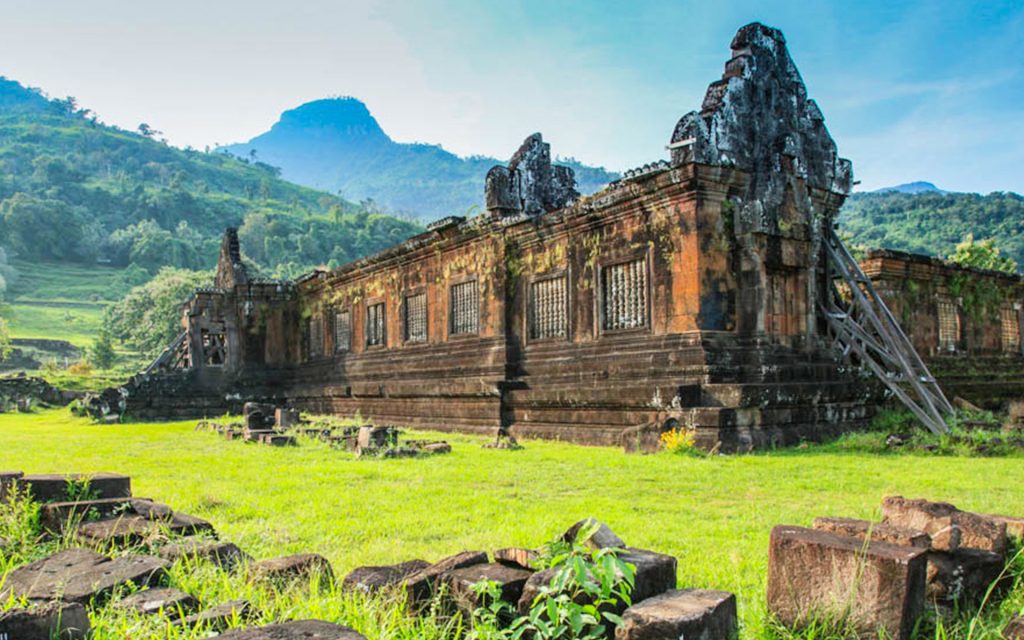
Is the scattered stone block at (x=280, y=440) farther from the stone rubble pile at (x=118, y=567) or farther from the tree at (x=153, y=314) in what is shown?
the tree at (x=153, y=314)

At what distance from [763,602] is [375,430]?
901 cm

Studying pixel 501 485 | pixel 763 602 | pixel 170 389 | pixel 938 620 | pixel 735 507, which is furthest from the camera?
pixel 170 389

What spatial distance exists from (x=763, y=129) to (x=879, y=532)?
1107 cm

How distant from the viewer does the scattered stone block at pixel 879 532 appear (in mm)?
3531

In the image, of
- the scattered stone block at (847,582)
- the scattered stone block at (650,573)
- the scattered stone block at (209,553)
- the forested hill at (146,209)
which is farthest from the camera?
the forested hill at (146,209)

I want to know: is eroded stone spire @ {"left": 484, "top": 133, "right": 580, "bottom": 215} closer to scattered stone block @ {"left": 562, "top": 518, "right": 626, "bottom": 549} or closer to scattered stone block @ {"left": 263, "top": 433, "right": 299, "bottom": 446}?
scattered stone block @ {"left": 263, "top": 433, "right": 299, "bottom": 446}

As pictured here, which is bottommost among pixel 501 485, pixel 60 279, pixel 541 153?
pixel 501 485

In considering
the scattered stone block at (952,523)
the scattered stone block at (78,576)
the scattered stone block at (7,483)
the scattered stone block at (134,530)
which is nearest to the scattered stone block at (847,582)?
the scattered stone block at (952,523)

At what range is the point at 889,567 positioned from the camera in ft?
10.3

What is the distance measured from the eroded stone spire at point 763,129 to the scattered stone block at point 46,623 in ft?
34.9

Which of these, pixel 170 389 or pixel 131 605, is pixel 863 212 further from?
pixel 131 605

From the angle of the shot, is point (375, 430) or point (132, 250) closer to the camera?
point (375, 430)

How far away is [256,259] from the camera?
371ft

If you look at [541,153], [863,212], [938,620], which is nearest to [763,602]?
[938,620]
